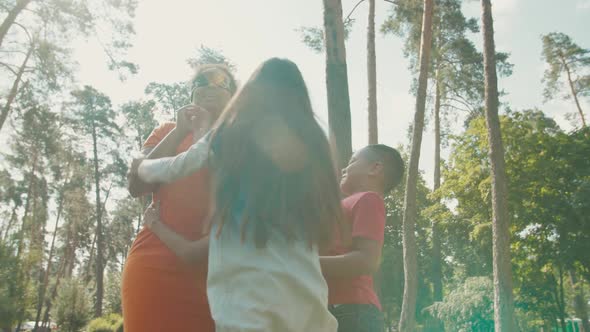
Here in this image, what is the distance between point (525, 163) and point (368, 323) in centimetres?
1919

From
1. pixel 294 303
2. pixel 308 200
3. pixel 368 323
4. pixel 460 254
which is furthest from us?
pixel 460 254

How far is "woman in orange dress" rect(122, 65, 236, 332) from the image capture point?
78.3 inches

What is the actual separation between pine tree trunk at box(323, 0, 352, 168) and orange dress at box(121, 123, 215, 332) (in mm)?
3144

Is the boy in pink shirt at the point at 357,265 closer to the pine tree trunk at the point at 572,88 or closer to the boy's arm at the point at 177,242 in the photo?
the boy's arm at the point at 177,242

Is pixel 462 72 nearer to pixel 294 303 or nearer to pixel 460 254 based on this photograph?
pixel 460 254

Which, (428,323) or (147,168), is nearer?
(147,168)

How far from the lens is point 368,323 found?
7.97ft

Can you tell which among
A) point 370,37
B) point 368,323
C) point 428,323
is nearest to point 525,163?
point 370,37

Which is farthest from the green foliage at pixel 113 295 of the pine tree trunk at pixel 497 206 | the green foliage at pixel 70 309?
the pine tree trunk at pixel 497 206

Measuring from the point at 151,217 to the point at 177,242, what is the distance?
0.76 ft

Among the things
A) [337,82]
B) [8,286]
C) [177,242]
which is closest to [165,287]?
[177,242]

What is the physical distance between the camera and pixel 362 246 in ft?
7.32

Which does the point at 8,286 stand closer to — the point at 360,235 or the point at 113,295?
the point at 113,295

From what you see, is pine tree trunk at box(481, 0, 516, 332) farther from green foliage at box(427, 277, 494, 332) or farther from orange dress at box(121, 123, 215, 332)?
orange dress at box(121, 123, 215, 332)
